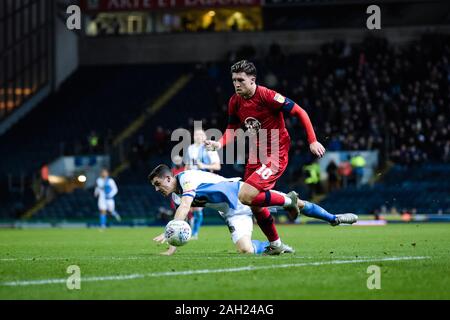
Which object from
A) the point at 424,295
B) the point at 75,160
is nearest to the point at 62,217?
the point at 75,160

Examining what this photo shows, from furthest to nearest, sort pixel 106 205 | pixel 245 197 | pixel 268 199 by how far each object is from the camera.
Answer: pixel 106 205
pixel 268 199
pixel 245 197

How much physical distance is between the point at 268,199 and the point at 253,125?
108cm

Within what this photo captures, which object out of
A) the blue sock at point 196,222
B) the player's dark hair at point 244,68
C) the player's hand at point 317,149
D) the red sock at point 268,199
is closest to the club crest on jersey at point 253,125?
the player's dark hair at point 244,68

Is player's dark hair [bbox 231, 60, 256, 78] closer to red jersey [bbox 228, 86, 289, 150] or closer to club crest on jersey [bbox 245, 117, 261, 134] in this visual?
red jersey [bbox 228, 86, 289, 150]

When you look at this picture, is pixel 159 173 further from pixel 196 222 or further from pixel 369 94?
pixel 369 94

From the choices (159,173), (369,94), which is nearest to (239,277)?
(159,173)

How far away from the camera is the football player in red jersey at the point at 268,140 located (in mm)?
13141

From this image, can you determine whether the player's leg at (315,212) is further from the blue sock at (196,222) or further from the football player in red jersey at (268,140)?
the blue sock at (196,222)

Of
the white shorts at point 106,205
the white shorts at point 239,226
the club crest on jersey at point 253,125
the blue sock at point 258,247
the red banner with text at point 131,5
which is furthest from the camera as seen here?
the red banner with text at point 131,5

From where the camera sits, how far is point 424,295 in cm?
865

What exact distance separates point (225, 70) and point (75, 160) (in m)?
10.3

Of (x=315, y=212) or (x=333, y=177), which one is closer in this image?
(x=315, y=212)

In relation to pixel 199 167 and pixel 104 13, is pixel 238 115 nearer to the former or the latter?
pixel 199 167

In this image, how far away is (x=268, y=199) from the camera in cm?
1322
